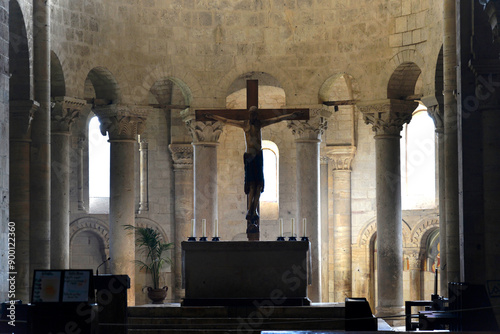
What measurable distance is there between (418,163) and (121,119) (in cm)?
941

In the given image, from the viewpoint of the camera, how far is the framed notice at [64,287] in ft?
36.3

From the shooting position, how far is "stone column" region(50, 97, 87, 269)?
19.7 m

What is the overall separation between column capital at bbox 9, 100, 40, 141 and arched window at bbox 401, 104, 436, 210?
12671 mm

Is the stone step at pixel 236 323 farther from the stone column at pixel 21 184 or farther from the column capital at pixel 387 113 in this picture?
the column capital at pixel 387 113

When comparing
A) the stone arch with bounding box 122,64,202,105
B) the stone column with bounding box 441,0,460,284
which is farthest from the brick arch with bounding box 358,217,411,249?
the stone column with bounding box 441,0,460,284

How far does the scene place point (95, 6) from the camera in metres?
20.7

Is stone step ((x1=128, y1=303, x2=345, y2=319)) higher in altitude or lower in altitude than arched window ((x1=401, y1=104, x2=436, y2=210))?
lower

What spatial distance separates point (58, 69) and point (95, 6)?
6.50 ft

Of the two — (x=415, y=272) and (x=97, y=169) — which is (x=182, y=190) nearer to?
(x=97, y=169)

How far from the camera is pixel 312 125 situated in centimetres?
2161

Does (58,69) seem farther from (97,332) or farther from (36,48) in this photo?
(97,332)

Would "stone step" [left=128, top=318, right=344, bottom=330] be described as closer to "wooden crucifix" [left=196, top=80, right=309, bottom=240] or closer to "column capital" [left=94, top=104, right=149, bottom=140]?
"wooden crucifix" [left=196, top=80, right=309, bottom=240]

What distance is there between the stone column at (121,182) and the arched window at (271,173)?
21.0 ft

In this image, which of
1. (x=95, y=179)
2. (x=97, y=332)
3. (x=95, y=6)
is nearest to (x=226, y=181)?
(x=95, y=179)
